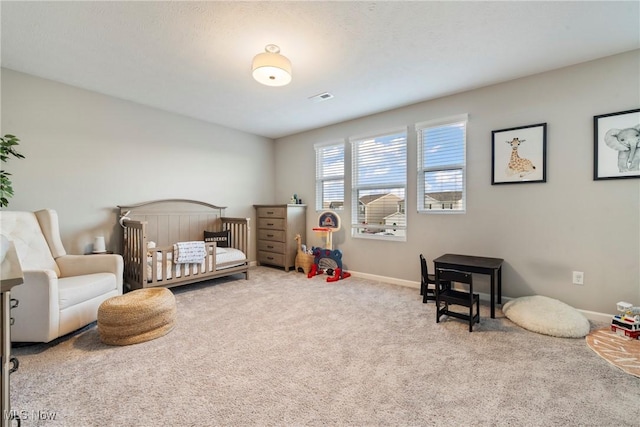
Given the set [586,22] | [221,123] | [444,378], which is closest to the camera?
[444,378]

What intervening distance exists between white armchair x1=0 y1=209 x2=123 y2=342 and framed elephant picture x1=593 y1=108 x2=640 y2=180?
15.1 feet

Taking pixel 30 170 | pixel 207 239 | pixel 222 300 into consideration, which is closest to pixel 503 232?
pixel 222 300

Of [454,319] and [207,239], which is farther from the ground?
[207,239]

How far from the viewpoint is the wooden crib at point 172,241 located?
3.08 meters

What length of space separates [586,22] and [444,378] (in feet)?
8.95

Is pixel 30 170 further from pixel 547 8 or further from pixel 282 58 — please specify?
pixel 547 8

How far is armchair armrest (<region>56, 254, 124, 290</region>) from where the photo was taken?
2.57 metres

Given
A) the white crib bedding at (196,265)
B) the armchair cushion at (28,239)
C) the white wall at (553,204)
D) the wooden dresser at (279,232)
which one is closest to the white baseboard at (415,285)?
the white wall at (553,204)

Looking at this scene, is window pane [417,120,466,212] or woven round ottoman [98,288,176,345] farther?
window pane [417,120,466,212]

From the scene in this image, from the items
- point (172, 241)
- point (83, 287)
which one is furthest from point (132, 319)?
point (172, 241)

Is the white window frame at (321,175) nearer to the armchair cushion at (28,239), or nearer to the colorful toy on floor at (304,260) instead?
the colorful toy on floor at (304,260)

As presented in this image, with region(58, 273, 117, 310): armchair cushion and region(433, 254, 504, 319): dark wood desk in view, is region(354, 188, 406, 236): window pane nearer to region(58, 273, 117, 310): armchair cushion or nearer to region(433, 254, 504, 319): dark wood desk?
region(433, 254, 504, 319): dark wood desk

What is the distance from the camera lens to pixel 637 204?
237cm
